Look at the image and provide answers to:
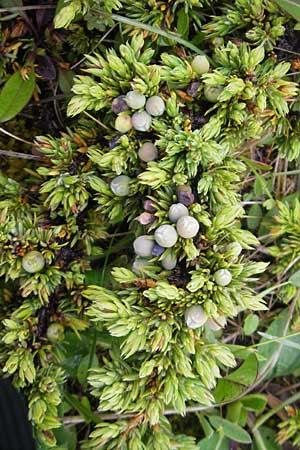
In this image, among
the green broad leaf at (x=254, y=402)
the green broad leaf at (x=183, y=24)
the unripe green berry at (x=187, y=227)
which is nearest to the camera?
the unripe green berry at (x=187, y=227)

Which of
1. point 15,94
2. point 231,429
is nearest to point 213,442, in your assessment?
point 231,429

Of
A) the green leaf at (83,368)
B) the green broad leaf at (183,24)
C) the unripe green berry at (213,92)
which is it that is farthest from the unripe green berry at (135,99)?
the green leaf at (83,368)

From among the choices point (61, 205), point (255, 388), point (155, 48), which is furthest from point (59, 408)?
point (155, 48)

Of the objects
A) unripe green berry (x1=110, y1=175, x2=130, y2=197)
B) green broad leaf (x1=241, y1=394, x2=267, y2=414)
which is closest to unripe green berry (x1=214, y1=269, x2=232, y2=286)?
unripe green berry (x1=110, y1=175, x2=130, y2=197)

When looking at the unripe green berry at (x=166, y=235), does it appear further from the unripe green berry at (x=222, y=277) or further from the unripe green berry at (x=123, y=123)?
the unripe green berry at (x=123, y=123)

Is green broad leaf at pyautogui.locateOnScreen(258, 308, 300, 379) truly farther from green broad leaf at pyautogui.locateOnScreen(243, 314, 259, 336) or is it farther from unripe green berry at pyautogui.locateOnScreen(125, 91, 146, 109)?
unripe green berry at pyautogui.locateOnScreen(125, 91, 146, 109)

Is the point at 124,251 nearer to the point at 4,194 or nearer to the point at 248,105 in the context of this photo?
the point at 4,194

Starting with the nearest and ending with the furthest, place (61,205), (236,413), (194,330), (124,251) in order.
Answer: (194,330) < (61,205) < (124,251) < (236,413)

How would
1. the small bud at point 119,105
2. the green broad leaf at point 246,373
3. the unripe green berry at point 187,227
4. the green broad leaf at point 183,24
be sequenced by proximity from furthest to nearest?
the green broad leaf at point 246,373 < the green broad leaf at point 183,24 < the small bud at point 119,105 < the unripe green berry at point 187,227
